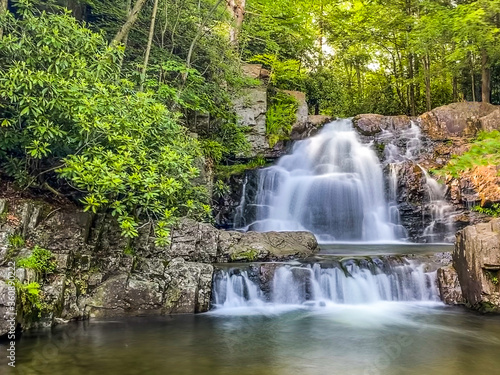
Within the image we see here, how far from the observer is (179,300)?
6645 mm

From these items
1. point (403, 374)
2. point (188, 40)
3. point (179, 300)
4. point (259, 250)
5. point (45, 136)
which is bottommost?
point (403, 374)

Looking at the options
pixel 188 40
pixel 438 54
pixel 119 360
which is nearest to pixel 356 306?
pixel 119 360

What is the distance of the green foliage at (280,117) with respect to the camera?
14.8 m

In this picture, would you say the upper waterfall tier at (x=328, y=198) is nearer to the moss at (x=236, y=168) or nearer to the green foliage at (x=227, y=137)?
the moss at (x=236, y=168)

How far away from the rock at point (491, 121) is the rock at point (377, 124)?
2608mm

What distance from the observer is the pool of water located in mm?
4527

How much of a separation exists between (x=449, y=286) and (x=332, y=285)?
7.31 ft

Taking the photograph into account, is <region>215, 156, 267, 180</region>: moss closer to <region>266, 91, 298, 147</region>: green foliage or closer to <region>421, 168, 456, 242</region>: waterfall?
<region>266, 91, 298, 147</region>: green foliage

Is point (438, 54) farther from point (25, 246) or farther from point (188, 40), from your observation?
point (25, 246)

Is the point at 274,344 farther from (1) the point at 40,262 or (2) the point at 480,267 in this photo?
(2) the point at 480,267

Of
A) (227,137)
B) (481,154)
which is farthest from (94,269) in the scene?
(227,137)

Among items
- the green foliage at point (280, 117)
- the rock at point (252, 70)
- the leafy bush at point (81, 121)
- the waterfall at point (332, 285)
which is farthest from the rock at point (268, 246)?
the rock at point (252, 70)

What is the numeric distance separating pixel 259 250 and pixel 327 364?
388 centimetres

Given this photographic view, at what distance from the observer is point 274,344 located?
541 centimetres
